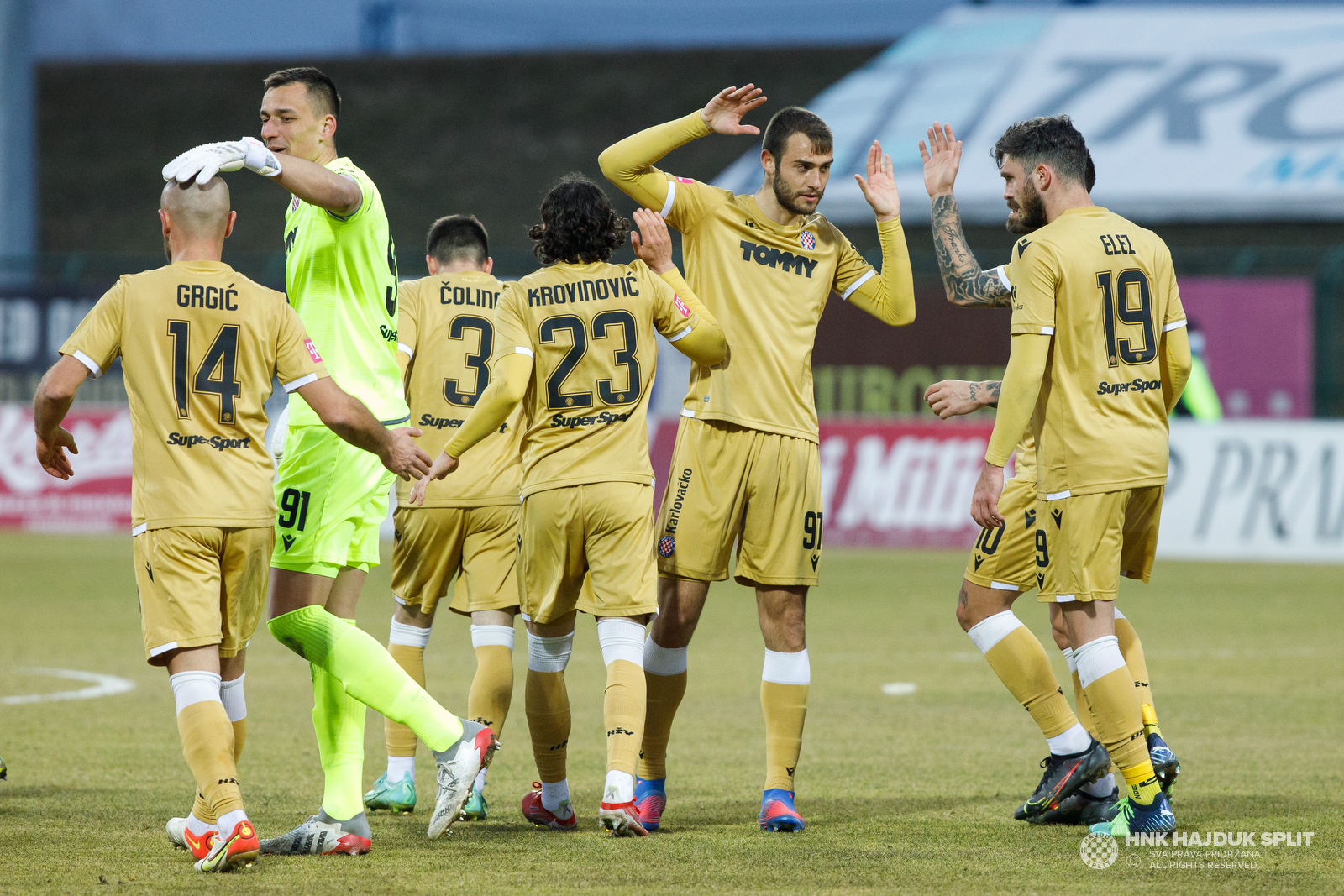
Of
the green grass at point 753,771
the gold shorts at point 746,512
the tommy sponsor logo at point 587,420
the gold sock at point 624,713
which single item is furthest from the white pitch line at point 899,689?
the tommy sponsor logo at point 587,420

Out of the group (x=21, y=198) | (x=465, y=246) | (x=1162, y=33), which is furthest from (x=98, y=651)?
(x=1162, y=33)

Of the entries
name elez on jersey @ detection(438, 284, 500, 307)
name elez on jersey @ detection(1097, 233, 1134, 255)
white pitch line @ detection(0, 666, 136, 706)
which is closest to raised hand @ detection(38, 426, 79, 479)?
name elez on jersey @ detection(438, 284, 500, 307)

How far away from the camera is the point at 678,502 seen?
5984 millimetres

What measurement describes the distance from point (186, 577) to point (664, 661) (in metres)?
1.89

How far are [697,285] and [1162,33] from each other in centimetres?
2713

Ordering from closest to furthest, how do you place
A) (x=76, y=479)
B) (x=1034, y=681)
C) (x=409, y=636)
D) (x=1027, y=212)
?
(x=1027, y=212) → (x=1034, y=681) → (x=409, y=636) → (x=76, y=479)

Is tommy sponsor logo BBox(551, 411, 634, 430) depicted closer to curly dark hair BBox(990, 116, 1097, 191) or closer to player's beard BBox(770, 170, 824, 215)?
player's beard BBox(770, 170, 824, 215)

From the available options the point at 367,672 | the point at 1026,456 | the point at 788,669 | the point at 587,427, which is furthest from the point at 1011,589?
the point at 367,672

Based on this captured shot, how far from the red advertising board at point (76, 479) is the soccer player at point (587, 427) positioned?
15.4 metres

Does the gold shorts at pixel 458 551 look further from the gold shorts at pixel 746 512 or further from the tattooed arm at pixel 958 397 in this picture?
the tattooed arm at pixel 958 397

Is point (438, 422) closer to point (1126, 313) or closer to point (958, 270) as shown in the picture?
point (958, 270)

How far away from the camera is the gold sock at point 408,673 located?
20.7 ft

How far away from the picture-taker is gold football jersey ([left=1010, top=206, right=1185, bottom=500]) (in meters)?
5.56

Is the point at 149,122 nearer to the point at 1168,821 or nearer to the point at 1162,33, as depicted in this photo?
the point at 1162,33
